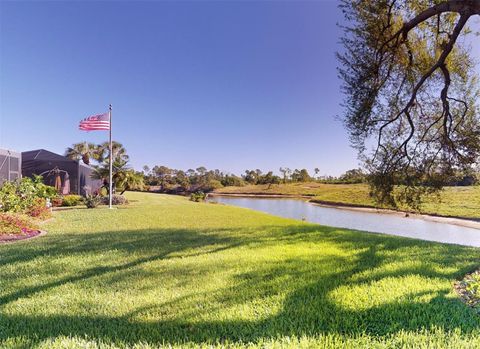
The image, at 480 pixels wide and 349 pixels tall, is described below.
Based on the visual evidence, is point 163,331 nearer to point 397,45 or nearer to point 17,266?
point 17,266

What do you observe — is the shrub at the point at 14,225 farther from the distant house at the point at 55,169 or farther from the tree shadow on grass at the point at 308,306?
the distant house at the point at 55,169

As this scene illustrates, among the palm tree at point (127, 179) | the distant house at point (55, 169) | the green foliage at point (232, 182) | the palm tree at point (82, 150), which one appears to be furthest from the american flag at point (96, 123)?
the green foliage at point (232, 182)

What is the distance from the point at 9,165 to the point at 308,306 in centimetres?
1951

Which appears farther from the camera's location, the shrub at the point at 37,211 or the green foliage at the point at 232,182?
the green foliage at the point at 232,182

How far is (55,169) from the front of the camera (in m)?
20.5

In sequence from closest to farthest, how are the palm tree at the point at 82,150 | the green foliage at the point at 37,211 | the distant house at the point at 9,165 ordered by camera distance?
the green foliage at the point at 37,211, the distant house at the point at 9,165, the palm tree at the point at 82,150

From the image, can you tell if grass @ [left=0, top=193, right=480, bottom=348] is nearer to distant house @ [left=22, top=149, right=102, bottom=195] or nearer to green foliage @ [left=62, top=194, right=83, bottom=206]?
green foliage @ [left=62, top=194, right=83, bottom=206]

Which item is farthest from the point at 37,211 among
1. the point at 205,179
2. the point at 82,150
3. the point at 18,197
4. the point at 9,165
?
the point at 205,179

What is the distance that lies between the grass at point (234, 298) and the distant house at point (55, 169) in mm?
17721

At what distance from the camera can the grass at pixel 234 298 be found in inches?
87.2

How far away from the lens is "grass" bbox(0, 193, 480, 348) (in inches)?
87.2

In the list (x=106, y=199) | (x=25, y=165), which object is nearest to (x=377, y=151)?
(x=106, y=199)

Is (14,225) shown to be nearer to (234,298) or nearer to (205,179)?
(234,298)

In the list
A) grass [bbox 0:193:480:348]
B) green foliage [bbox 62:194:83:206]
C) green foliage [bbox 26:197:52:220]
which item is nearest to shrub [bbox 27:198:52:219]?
green foliage [bbox 26:197:52:220]
